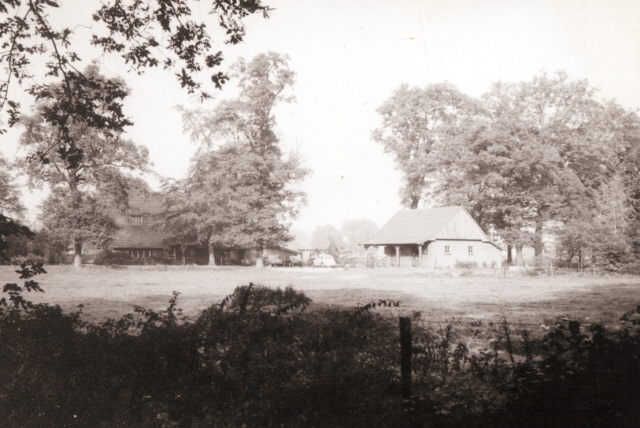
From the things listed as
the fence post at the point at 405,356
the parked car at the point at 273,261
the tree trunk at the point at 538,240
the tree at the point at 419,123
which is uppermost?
the tree at the point at 419,123

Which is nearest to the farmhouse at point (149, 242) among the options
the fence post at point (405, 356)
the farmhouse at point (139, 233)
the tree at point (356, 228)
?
the farmhouse at point (139, 233)

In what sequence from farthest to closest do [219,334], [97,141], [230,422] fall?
[97,141], [219,334], [230,422]

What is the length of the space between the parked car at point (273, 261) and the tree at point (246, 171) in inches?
439

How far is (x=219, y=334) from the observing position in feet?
16.6

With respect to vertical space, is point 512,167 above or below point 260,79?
below

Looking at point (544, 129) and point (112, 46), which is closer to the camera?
point (112, 46)

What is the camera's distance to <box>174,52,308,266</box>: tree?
40.8 metres

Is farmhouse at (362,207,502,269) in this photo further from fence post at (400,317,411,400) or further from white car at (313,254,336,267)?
fence post at (400,317,411,400)

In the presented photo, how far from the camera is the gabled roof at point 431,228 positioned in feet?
146

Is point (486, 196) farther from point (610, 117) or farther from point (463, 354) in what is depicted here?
point (463, 354)

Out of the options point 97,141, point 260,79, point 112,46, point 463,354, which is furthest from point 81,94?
point 260,79

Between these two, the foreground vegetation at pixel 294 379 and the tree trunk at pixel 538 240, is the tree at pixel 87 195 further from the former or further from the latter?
the tree trunk at pixel 538 240

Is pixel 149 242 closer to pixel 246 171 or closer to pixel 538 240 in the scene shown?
pixel 246 171

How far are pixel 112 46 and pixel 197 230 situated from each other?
37.5 metres
